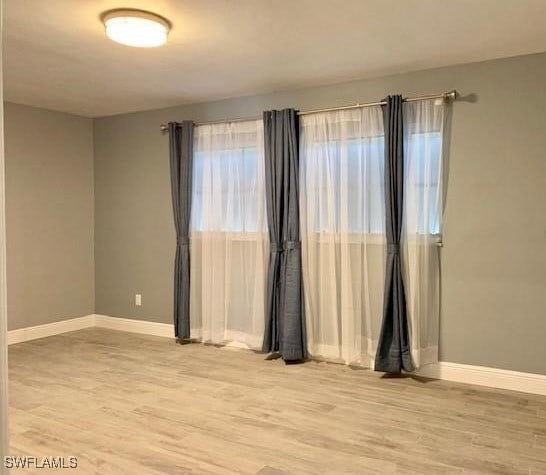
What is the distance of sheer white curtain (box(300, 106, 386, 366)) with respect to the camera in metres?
3.93

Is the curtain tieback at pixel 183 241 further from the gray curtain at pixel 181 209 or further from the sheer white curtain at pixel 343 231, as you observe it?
the sheer white curtain at pixel 343 231

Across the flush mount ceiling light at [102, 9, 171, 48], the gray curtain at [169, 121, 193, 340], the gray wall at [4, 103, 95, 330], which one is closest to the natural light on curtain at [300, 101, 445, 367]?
the gray curtain at [169, 121, 193, 340]

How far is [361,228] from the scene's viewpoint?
157 inches

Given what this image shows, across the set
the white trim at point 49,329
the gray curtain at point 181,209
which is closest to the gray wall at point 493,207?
the gray curtain at point 181,209

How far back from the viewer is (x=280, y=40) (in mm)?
3123

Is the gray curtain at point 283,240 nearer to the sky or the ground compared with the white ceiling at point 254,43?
nearer to the ground

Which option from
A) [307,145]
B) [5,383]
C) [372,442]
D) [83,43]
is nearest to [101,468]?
[372,442]

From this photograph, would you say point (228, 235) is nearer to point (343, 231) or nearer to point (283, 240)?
point (283, 240)

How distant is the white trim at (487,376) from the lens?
135 inches

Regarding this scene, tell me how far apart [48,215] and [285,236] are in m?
2.63

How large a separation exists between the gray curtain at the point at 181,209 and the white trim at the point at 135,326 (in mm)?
306

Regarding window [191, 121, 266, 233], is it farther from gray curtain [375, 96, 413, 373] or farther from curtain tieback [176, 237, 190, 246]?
gray curtain [375, 96, 413, 373]

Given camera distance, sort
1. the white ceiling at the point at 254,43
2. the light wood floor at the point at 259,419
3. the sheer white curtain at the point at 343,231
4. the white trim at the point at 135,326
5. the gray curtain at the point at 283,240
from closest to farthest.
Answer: the light wood floor at the point at 259,419 → the white ceiling at the point at 254,43 → the sheer white curtain at the point at 343,231 → the gray curtain at the point at 283,240 → the white trim at the point at 135,326

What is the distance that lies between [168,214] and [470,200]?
9.59 ft
